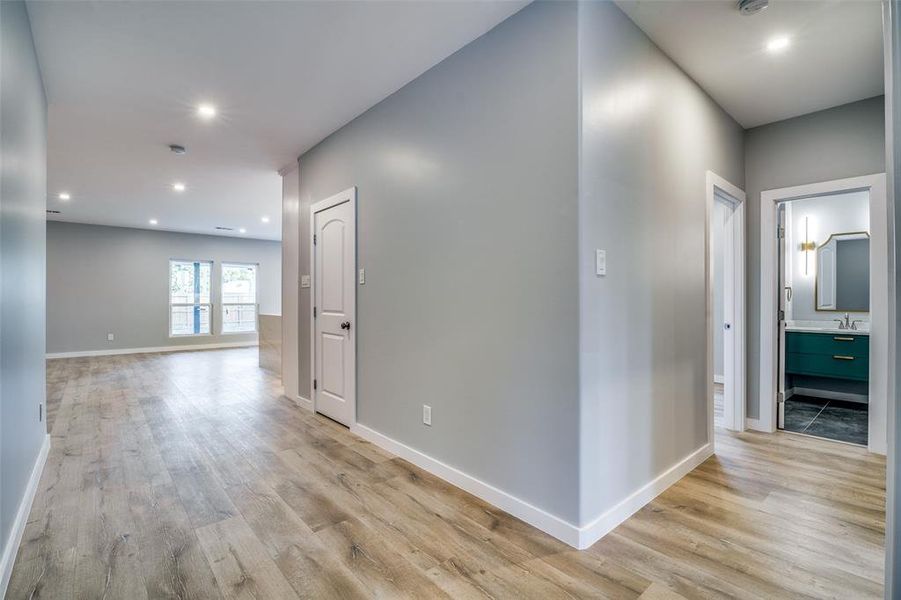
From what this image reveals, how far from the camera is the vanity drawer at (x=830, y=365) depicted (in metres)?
4.15

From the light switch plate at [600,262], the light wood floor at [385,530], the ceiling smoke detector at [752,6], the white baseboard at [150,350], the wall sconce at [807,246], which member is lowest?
the light wood floor at [385,530]

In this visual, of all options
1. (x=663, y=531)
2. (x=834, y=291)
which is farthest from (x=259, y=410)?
(x=834, y=291)

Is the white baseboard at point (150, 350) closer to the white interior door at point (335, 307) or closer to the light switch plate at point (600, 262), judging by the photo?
the white interior door at point (335, 307)

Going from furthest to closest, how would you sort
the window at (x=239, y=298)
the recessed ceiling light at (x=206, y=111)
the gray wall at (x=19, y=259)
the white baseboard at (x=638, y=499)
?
the window at (x=239, y=298)
the recessed ceiling light at (x=206, y=111)
the white baseboard at (x=638, y=499)
the gray wall at (x=19, y=259)

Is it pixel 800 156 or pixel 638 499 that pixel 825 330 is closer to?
pixel 800 156

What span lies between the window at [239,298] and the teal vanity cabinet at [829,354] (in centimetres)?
988

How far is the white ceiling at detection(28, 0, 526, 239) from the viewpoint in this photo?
2.18m

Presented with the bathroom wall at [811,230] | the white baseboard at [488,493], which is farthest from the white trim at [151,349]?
the bathroom wall at [811,230]

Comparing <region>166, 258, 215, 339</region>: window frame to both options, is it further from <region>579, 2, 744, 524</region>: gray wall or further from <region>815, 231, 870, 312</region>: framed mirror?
<region>815, 231, 870, 312</region>: framed mirror

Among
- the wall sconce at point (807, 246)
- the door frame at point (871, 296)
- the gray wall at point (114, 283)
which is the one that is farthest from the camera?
the gray wall at point (114, 283)

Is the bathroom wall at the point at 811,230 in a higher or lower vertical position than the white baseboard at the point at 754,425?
higher

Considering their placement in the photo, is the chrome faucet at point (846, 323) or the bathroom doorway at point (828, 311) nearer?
the bathroom doorway at point (828, 311)

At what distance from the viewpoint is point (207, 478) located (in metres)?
2.58

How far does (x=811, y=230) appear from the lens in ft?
16.0
